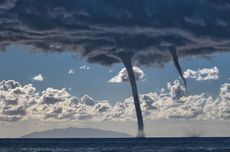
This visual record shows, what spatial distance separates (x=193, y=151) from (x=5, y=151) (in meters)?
68.3

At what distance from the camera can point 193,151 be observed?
19700 centimetres

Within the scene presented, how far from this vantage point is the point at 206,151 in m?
196

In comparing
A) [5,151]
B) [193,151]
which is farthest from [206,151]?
[5,151]

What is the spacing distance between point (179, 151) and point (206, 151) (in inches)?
389

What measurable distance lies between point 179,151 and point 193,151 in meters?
5.37

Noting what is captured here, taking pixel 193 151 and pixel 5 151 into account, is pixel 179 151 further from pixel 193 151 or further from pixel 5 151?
pixel 5 151

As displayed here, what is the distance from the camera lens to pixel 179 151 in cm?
Answer: 19938

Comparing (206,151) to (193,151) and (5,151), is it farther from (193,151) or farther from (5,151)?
(5,151)

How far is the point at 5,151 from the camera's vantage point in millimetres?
197000

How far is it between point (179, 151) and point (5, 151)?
63.5 m

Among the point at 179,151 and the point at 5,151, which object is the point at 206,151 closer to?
the point at 179,151
